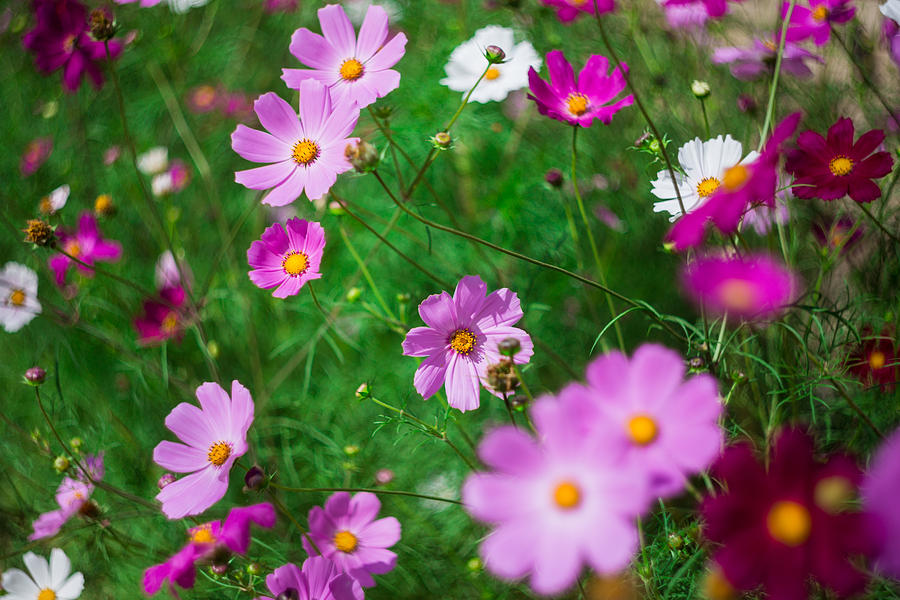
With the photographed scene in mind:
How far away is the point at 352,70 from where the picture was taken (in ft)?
2.45

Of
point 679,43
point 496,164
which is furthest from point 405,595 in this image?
point 679,43

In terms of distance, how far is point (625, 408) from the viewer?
1.24 ft

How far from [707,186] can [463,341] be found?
1.00 feet

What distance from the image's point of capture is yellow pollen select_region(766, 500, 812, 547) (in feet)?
1.17

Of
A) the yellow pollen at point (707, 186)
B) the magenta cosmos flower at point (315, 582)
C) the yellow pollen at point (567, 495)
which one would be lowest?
the magenta cosmos flower at point (315, 582)

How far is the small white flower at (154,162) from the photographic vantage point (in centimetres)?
142

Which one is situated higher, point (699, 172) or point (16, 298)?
point (699, 172)

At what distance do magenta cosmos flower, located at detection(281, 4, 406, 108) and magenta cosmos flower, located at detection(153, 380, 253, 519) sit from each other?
335mm

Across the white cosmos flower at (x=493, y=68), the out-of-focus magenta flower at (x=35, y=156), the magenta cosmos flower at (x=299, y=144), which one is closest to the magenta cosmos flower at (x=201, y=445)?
the magenta cosmos flower at (x=299, y=144)

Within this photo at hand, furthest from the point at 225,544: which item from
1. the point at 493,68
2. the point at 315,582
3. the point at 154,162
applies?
the point at 154,162

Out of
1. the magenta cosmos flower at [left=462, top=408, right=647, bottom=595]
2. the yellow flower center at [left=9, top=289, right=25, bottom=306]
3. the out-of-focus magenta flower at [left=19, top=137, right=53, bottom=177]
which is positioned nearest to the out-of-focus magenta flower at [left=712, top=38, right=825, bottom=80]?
the magenta cosmos flower at [left=462, top=408, right=647, bottom=595]

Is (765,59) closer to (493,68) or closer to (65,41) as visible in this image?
(493,68)

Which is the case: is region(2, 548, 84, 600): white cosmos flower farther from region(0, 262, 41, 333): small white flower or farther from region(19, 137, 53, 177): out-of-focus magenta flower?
region(19, 137, 53, 177): out-of-focus magenta flower

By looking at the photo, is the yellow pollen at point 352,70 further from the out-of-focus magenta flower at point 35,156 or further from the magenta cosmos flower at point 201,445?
the out-of-focus magenta flower at point 35,156
